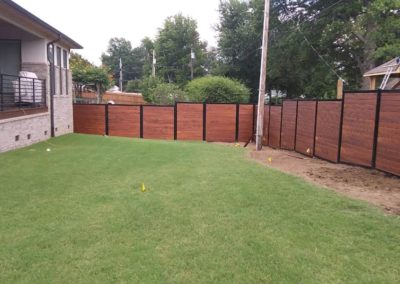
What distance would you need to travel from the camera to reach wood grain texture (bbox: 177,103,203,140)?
64.2 ft

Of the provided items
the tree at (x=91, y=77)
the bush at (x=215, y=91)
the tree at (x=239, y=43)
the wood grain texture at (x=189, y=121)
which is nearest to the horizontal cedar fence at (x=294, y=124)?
the wood grain texture at (x=189, y=121)

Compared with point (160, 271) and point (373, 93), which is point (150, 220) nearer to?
point (160, 271)

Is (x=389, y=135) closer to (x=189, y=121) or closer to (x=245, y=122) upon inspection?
(x=245, y=122)

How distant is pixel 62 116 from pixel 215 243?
13770 mm

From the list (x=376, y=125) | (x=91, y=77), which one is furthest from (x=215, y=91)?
(x=376, y=125)

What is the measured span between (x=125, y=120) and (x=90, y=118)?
185cm

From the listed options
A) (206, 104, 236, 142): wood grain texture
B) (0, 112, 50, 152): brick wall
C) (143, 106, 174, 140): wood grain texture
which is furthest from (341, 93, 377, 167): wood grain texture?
(143, 106, 174, 140): wood grain texture

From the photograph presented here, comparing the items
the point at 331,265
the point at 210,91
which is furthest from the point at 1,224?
the point at 210,91

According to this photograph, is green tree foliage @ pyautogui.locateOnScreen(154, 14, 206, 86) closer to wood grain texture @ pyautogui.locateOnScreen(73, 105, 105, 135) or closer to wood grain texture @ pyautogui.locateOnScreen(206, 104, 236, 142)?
wood grain texture @ pyautogui.locateOnScreen(73, 105, 105, 135)

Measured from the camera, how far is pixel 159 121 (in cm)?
1984

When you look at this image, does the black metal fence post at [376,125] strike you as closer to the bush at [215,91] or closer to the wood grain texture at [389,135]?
the wood grain texture at [389,135]

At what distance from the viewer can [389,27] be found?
24484mm

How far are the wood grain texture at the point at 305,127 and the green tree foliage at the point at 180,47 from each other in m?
36.1

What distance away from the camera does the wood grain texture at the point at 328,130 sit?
34.9 feet
